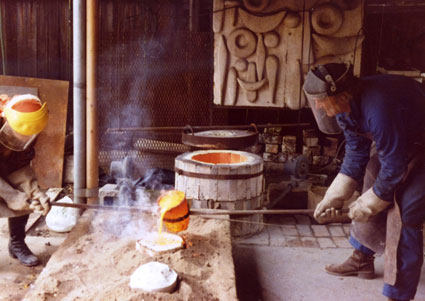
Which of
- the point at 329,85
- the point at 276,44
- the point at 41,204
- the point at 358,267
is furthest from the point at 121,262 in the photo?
the point at 276,44

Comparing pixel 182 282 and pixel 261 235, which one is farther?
pixel 261 235

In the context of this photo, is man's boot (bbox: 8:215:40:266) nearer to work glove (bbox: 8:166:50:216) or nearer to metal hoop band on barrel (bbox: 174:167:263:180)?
work glove (bbox: 8:166:50:216)

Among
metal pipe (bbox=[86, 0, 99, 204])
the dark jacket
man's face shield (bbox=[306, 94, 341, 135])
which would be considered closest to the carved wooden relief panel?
metal pipe (bbox=[86, 0, 99, 204])

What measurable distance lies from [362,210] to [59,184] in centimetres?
472

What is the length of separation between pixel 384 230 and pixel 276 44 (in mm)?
3672

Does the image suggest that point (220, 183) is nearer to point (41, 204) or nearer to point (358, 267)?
point (358, 267)

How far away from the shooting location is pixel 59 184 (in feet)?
22.9

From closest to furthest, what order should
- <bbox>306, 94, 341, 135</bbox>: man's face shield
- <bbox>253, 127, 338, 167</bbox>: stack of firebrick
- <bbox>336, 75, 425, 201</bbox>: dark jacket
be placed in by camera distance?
<bbox>336, 75, 425, 201</bbox>: dark jacket
<bbox>306, 94, 341, 135</bbox>: man's face shield
<bbox>253, 127, 338, 167</bbox>: stack of firebrick

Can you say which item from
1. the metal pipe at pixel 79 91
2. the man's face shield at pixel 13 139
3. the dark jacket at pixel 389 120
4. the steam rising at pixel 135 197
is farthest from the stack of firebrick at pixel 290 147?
the man's face shield at pixel 13 139

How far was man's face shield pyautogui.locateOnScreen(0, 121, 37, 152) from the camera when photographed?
3.92 meters

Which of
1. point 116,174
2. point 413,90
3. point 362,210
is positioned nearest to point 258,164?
point 362,210

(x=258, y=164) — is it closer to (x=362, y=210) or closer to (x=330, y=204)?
(x=330, y=204)

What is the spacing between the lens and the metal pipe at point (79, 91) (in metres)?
4.67

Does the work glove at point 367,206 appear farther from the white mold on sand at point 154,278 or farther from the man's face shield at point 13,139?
the man's face shield at point 13,139
